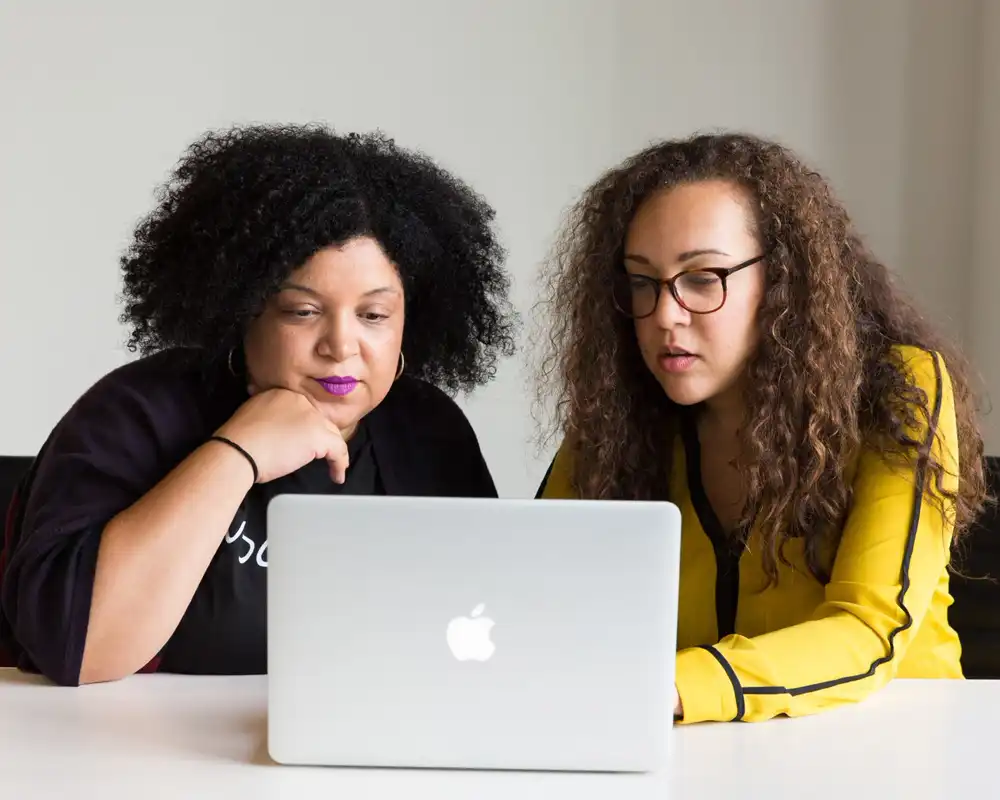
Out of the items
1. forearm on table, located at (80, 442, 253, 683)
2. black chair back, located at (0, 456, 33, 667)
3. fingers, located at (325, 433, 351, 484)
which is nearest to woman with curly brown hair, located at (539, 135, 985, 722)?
fingers, located at (325, 433, 351, 484)

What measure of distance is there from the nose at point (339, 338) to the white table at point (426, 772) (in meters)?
0.44

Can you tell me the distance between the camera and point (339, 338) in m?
1.55

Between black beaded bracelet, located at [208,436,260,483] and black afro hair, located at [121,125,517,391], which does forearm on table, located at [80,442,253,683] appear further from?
black afro hair, located at [121,125,517,391]

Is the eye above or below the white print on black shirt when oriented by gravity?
above

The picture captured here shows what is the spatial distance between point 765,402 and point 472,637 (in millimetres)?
738

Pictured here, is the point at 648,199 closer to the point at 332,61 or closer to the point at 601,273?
the point at 601,273

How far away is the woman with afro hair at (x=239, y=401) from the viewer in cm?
135

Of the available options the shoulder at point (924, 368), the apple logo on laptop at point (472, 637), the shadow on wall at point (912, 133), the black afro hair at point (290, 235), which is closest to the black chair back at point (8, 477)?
the black afro hair at point (290, 235)

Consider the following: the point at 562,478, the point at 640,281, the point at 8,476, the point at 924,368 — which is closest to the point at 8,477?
the point at 8,476

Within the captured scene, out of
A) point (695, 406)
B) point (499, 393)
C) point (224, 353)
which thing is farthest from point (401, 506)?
point (499, 393)

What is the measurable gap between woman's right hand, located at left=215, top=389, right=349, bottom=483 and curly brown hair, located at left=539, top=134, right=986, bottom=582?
43cm

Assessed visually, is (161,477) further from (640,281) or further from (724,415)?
(724,415)

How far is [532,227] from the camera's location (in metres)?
3.06

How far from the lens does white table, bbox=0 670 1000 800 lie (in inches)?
40.8
